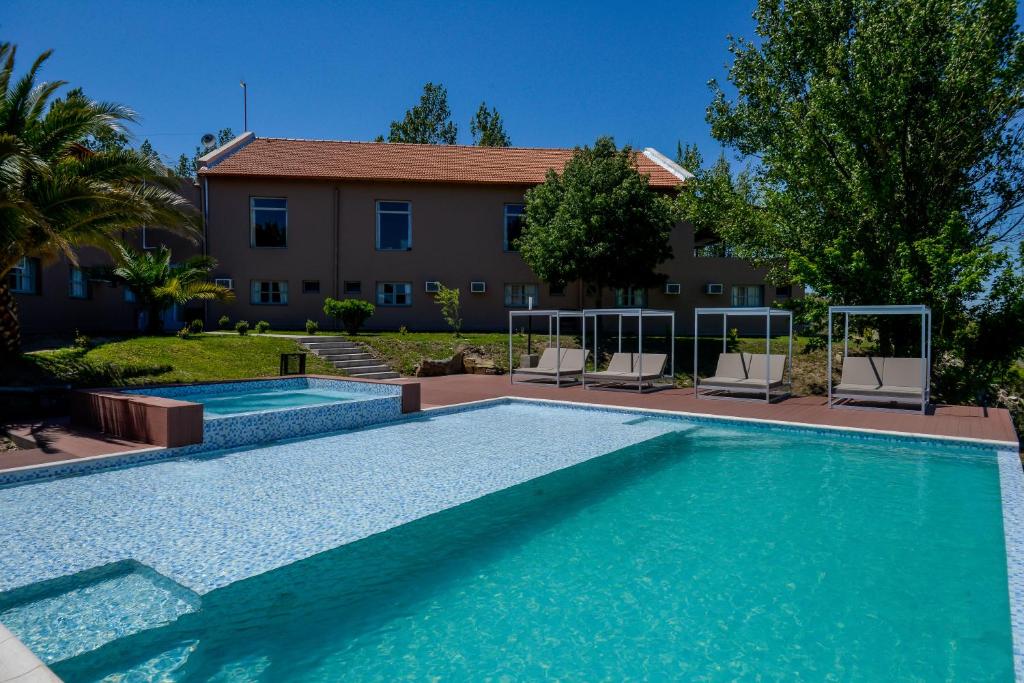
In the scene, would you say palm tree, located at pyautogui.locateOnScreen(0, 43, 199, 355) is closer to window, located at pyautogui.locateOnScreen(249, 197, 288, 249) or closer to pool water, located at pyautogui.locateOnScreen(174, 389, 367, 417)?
pool water, located at pyautogui.locateOnScreen(174, 389, 367, 417)

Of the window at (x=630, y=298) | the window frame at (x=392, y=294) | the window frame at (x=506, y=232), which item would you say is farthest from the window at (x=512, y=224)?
the window at (x=630, y=298)

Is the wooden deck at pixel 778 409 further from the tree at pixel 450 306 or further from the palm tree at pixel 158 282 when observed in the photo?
the palm tree at pixel 158 282

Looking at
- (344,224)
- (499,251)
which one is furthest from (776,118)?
(344,224)

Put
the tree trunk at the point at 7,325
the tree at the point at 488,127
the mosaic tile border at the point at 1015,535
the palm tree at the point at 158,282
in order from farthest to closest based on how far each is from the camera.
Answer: the tree at the point at 488,127, the palm tree at the point at 158,282, the tree trunk at the point at 7,325, the mosaic tile border at the point at 1015,535

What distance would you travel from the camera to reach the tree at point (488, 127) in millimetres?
45625

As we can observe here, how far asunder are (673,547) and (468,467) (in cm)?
316

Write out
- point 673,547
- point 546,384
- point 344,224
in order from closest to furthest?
point 673,547 → point 546,384 → point 344,224

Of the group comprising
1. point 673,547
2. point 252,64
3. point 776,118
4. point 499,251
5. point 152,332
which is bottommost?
point 673,547

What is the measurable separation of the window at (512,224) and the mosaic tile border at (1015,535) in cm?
1941

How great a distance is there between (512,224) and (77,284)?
1587cm

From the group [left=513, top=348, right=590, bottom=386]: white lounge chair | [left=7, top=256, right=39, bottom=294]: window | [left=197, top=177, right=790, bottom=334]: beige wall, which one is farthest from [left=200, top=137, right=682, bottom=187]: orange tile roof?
[left=513, top=348, right=590, bottom=386]: white lounge chair

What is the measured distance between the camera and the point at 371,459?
323 inches

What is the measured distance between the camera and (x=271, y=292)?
24.5 metres

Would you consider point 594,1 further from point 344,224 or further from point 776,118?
point 344,224
